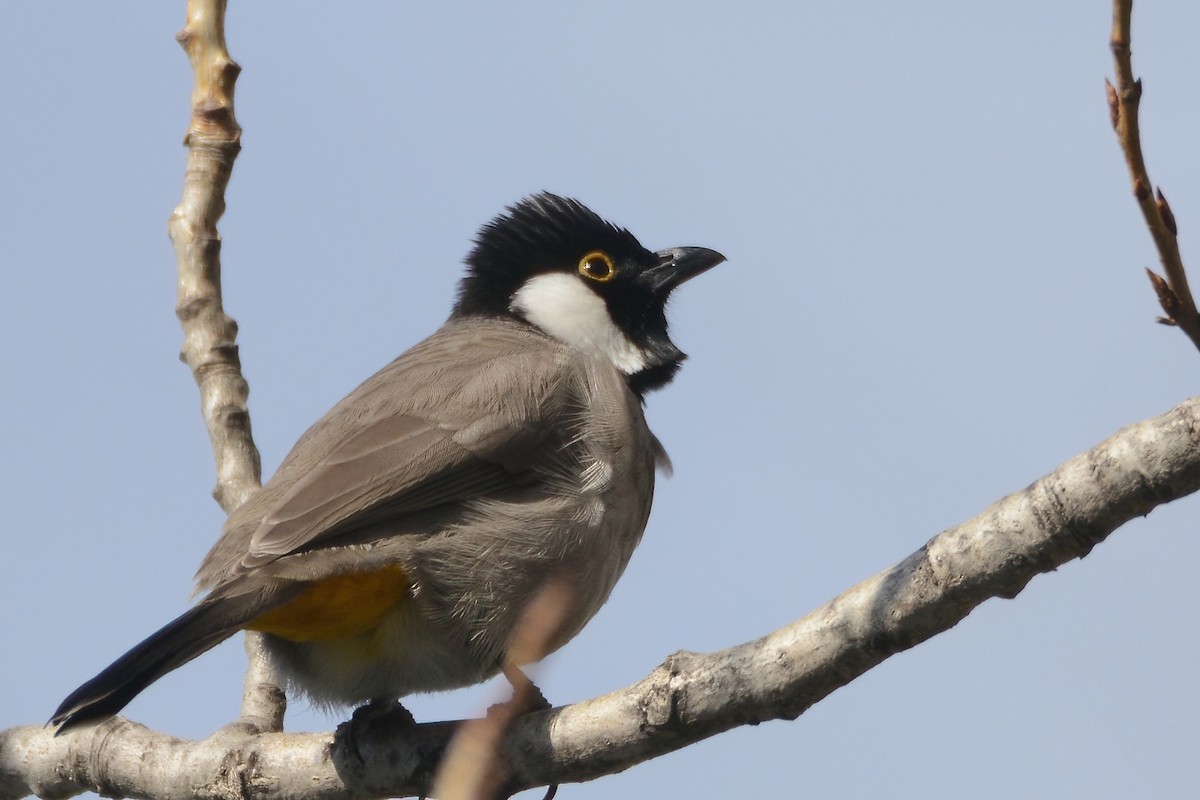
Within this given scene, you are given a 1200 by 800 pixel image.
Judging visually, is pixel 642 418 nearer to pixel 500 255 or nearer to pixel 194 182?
pixel 500 255

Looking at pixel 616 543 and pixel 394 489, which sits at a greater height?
pixel 394 489

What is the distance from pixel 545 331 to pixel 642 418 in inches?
25.4

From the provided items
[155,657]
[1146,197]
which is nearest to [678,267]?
[155,657]

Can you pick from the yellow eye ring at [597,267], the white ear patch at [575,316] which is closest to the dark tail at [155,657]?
the white ear patch at [575,316]

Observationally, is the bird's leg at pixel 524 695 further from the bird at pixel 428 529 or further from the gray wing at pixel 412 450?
the gray wing at pixel 412 450

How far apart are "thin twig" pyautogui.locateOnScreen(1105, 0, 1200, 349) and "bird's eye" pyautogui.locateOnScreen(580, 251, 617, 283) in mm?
3804

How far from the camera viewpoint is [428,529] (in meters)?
4.18

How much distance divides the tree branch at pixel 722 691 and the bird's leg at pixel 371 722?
2 cm

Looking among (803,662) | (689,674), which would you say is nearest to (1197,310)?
(803,662)

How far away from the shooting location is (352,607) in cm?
394

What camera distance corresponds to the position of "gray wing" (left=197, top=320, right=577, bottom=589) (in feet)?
13.2

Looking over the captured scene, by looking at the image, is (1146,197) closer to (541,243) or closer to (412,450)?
(412,450)

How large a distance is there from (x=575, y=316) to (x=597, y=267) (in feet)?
0.89

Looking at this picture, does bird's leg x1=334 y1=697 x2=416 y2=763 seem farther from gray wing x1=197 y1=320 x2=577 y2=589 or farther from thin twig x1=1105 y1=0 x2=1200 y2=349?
thin twig x1=1105 y1=0 x2=1200 y2=349
